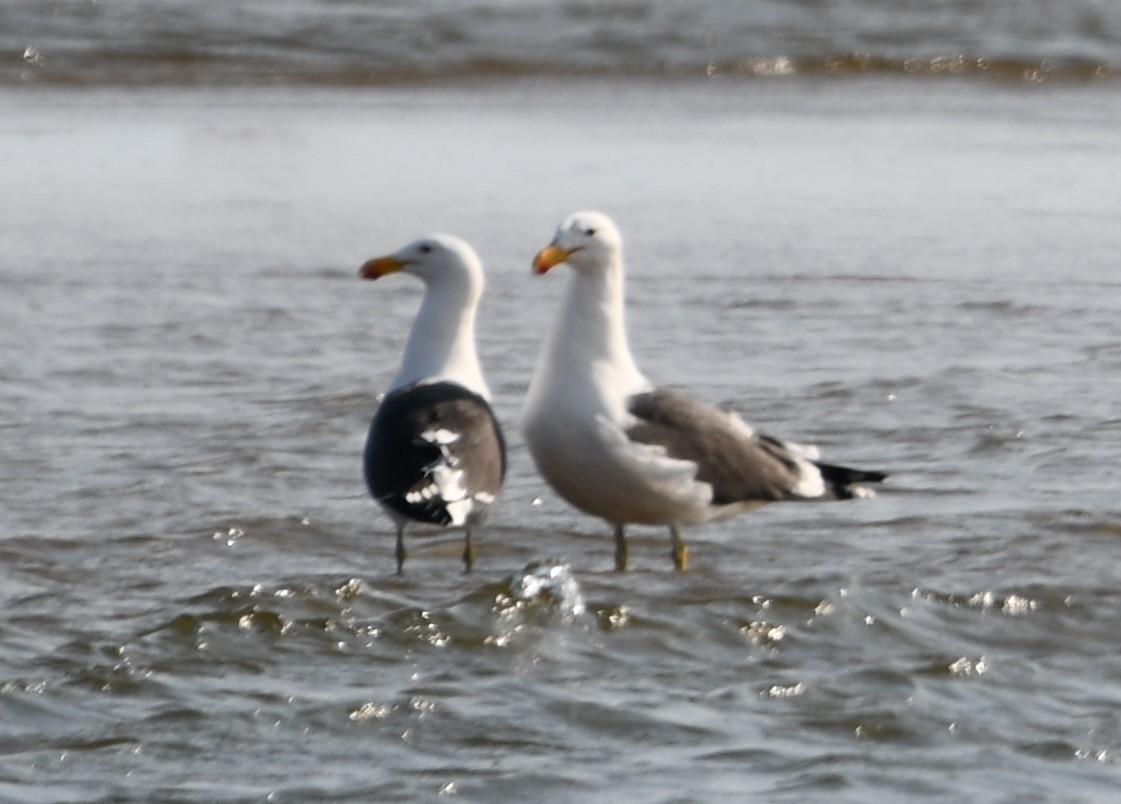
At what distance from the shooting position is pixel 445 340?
634 centimetres

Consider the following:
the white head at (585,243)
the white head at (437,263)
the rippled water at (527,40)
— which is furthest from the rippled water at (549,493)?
the rippled water at (527,40)

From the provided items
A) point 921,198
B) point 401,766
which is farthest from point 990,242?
point 401,766

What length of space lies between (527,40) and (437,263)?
12338 millimetres

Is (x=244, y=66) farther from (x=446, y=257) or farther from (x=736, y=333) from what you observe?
(x=446, y=257)

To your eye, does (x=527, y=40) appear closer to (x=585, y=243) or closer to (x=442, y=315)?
(x=442, y=315)

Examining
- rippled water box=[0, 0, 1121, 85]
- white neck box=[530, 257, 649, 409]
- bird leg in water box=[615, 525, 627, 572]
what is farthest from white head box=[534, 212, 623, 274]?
rippled water box=[0, 0, 1121, 85]

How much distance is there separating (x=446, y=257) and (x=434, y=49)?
11.9 m

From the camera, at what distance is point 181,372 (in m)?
8.07

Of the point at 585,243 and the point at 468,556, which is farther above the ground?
the point at 585,243

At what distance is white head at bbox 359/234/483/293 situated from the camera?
21.1 feet

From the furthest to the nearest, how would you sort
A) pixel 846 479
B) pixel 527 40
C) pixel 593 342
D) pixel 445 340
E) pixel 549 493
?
1. pixel 527 40
2. pixel 549 493
3. pixel 445 340
4. pixel 846 479
5. pixel 593 342

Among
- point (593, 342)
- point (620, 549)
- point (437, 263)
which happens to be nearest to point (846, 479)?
point (620, 549)

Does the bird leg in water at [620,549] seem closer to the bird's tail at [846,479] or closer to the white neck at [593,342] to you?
the white neck at [593,342]

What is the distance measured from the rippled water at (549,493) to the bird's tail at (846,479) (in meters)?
0.15
